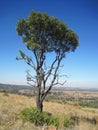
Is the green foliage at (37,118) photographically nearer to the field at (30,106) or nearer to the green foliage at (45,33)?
the field at (30,106)

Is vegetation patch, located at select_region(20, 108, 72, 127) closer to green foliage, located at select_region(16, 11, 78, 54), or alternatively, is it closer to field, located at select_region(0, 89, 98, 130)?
field, located at select_region(0, 89, 98, 130)

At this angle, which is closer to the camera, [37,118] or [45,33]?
[37,118]

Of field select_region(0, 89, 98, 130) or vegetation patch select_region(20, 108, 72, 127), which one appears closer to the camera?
field select_region(0, 89, 98, 130)

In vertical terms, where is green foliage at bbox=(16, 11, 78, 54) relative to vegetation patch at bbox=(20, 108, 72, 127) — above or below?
above

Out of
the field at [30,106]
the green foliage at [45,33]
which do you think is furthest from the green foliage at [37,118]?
the green foliage at [45,33]

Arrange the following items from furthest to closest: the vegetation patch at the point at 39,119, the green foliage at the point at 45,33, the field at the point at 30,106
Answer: the green foliage at the point at 45,33
the vegetation patch at the point at 39,119
the field at the point at 30,106

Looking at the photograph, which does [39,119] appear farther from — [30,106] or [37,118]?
[30,106]

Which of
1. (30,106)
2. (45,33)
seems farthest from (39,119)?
(30,106)

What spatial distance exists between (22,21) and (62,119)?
867cm

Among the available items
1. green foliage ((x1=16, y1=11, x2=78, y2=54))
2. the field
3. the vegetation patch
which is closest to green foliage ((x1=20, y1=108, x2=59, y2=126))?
the vegetation patch

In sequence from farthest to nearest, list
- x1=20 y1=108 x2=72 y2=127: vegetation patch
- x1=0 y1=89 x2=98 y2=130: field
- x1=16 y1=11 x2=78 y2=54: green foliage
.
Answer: x1=16 y1=11 x2=78 y2=54: green foliage
x1=20 y1=108 x2=72 y2=127: vegetation patch
x1=0 y1=89 x2=98 y2=130: field

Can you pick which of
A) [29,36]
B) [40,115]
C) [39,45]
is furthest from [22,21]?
[40,115]

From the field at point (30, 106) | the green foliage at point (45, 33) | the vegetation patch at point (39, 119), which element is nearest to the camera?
the field at point (30, 106)

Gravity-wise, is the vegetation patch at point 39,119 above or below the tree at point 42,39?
below
